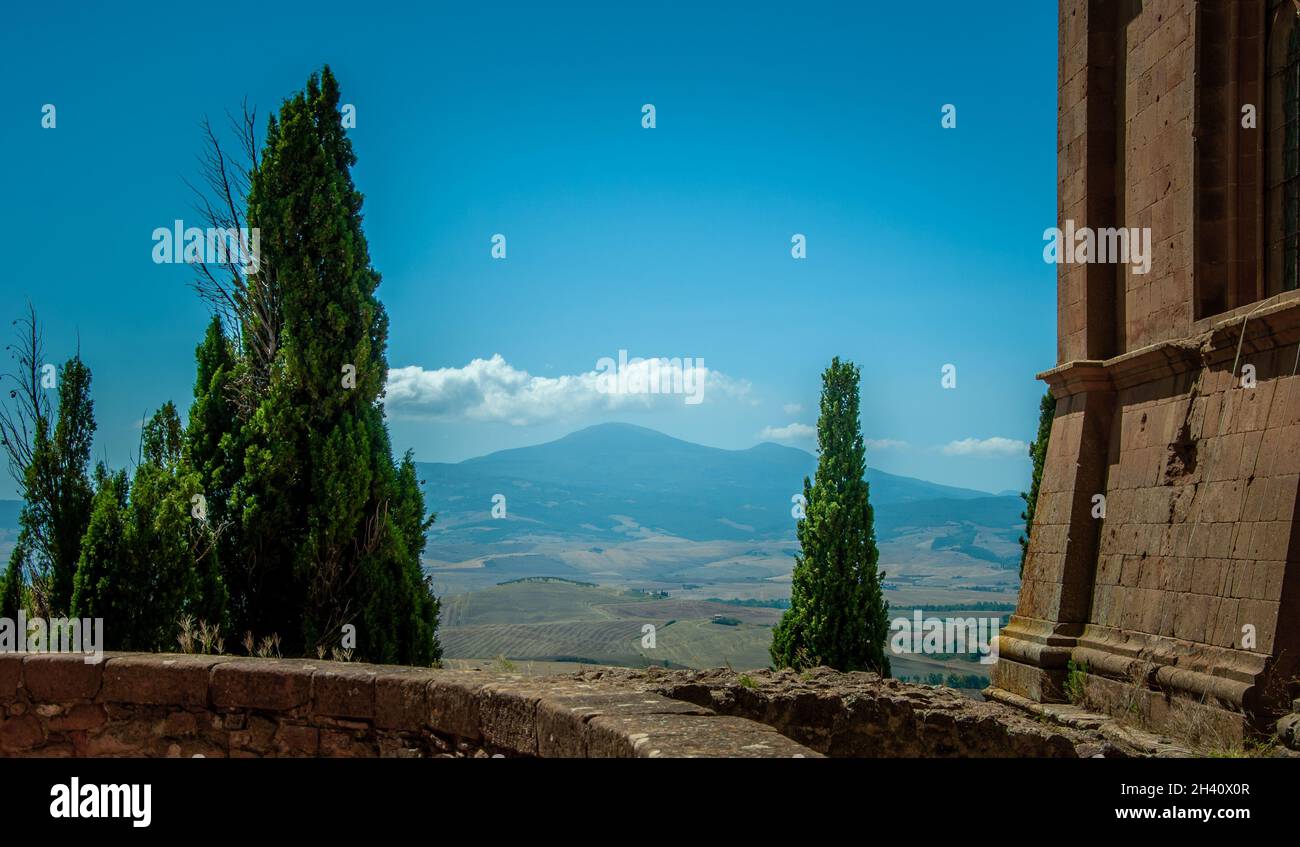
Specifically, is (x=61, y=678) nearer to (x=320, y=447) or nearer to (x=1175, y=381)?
(x=320, y=447)

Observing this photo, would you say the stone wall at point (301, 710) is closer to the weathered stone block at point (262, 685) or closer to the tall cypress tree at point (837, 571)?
the weathered stone block at point (262, 685)

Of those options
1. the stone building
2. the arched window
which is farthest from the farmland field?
the arched window

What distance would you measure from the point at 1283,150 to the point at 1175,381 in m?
2.51

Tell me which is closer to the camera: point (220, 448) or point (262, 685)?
point (262, 685)

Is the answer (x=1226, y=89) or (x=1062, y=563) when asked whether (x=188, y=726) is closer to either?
(x=1062, y=563)

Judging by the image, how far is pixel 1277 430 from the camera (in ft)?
29.9

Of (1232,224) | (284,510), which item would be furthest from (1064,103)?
(284,510)

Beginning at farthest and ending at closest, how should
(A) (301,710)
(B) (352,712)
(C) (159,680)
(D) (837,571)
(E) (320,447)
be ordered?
(D) (837,571), (E) (320,447), (C) (159,680), (A) (301,710), (B) (352,712)

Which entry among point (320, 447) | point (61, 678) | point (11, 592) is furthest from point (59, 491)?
point (61, 678)

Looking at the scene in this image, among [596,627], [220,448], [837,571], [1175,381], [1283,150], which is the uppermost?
[1283,150]

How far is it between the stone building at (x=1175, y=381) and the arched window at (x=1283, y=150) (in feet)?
0.06

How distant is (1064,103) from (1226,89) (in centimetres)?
287

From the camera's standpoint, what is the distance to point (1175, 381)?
10.9 meters

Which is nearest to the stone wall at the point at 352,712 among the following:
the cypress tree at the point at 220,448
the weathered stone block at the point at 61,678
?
the weathered stone block at the point at 61,678
